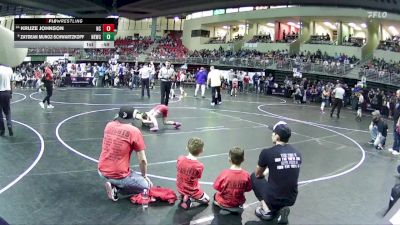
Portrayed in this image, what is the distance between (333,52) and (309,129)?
23.6 m

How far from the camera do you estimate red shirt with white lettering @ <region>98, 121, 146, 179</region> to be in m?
5.95

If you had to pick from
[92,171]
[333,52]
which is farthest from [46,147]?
[333,52]

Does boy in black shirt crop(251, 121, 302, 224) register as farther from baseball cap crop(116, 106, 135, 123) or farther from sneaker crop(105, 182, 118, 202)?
sneaker crop(105, 182, 118, 202)

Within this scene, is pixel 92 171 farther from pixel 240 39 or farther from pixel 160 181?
pixel 240 39

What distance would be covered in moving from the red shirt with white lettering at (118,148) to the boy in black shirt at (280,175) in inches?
74.1

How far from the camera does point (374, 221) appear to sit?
5.80 metres

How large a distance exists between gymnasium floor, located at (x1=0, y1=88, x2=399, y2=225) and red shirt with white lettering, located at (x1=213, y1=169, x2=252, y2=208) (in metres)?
0.21

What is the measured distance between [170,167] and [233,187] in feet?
8.54

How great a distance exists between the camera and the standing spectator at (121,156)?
5949mm

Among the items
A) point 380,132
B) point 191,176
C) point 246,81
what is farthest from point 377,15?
point 191,176

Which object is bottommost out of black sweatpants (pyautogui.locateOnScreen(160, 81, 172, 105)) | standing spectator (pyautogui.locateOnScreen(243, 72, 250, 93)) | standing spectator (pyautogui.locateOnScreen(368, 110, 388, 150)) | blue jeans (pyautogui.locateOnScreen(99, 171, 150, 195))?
blue jeans (pyautogui.locateOnScreen(99, 171, 150, 195))

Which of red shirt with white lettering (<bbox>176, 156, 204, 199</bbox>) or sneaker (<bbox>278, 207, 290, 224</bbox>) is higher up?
red shirt with white lettering (<bbox>176, 156, 204, 199</bbox>)
